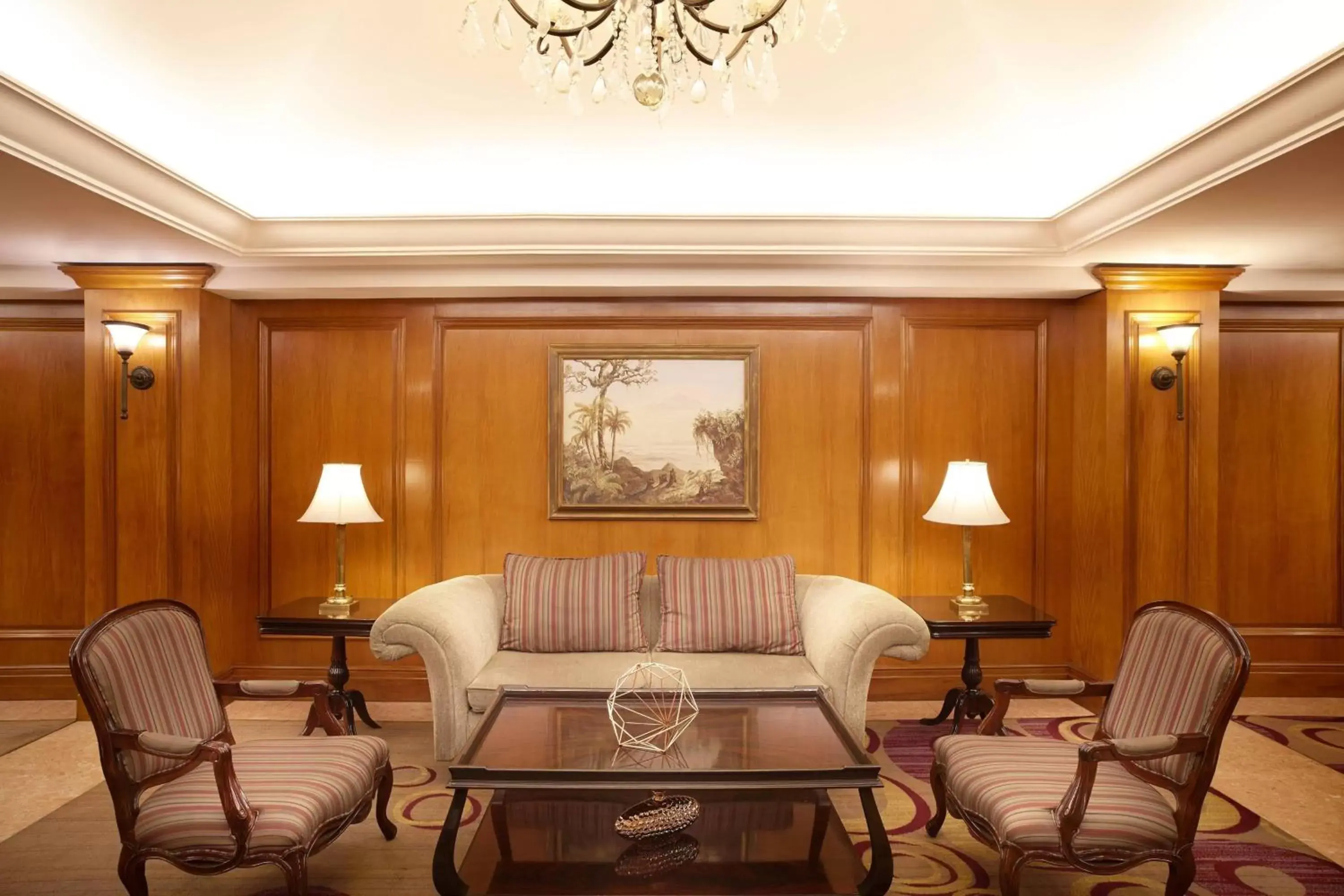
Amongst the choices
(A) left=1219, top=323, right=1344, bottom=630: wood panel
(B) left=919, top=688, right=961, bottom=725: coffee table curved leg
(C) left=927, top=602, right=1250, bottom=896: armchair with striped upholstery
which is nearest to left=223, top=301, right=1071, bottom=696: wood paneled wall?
(B) left=919, top=688, right=961, bottom=725: coffee table curved leg

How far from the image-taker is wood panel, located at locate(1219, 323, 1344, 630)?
16.3 feet

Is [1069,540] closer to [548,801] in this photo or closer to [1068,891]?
[1068,891]

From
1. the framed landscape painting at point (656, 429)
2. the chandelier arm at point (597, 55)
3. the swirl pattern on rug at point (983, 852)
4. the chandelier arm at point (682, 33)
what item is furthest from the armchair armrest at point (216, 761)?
the framed landscape painting at point (656, 429)

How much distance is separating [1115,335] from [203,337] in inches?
187

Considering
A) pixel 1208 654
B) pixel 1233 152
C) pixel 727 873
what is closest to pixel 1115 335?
pixel 1233 152

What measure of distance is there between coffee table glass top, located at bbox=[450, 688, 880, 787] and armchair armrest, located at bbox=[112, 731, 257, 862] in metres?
0.56

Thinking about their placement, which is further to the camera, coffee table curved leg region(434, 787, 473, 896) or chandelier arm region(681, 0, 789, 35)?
coffee table curved leg region(434, 787, 473, 896)

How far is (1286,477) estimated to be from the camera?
4.96 metres

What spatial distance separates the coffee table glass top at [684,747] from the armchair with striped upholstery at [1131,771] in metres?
0.39

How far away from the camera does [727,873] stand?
229 centimetres

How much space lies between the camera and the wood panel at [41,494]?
4.84m

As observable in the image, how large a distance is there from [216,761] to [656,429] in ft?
9.12

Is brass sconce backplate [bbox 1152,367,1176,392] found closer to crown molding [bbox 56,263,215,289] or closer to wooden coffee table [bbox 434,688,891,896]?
wooden coffee table [bbox 434,688,891,896]

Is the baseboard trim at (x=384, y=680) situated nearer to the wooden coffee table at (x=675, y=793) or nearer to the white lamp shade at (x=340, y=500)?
the white lamp shade at (x=340, y=500)
